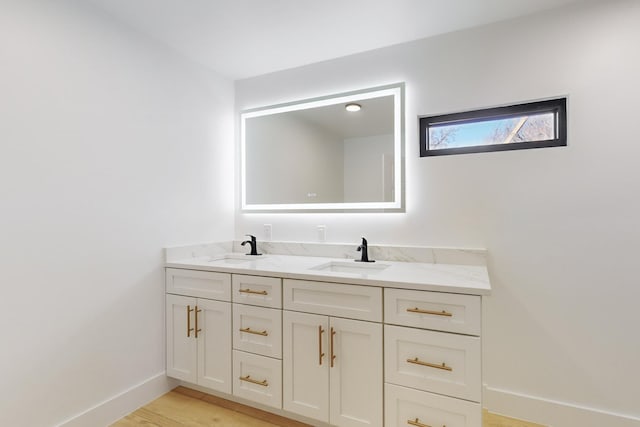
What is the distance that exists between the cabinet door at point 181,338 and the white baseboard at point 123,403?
3.7 inches

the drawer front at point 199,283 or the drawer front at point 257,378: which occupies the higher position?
the drawer front at point 199,283

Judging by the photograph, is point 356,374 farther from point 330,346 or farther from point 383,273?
point 383,273

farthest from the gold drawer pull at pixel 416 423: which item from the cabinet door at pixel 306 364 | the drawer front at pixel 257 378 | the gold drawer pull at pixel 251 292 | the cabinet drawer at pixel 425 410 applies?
the gold drawer pull at pixel 251 292

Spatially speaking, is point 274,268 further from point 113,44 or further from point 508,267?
point 113,44

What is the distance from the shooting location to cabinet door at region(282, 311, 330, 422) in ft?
5.53

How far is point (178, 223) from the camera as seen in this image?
2295 mm

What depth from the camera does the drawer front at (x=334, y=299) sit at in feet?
5.20

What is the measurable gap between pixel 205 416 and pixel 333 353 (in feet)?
3.06

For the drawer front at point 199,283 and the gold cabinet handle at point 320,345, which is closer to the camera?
the gold cabinet handle at point 320,345

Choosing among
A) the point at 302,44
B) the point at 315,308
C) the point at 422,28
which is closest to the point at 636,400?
the point at 315,308

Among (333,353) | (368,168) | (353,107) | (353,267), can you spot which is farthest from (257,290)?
(353,107)

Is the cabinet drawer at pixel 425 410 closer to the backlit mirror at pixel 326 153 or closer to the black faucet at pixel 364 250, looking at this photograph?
the black faucet at pixel 364 250

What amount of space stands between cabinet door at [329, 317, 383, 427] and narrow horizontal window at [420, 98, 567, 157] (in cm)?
123

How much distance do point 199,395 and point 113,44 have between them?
2281mm
